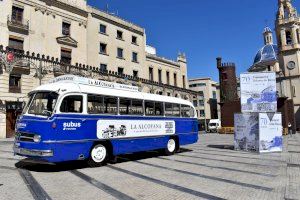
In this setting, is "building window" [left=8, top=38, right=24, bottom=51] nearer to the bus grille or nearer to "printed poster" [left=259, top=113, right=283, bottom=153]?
the bus grille

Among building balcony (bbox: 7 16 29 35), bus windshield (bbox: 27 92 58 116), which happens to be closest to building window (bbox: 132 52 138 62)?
building balcony (bbox: 7 16 29 35)

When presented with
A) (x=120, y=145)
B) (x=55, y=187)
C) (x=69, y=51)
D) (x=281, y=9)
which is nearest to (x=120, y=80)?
(x=69, y=51)

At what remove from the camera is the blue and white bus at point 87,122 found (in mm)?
11086

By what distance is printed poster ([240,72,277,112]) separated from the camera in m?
18.2

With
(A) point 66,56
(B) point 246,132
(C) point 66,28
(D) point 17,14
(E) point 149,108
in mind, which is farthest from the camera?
(C) point 66,28

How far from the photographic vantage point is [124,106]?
14.2 meters

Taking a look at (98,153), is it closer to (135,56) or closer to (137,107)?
(137,107)

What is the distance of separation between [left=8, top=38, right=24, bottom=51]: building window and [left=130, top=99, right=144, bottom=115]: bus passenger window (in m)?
20.9

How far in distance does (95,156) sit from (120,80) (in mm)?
29517

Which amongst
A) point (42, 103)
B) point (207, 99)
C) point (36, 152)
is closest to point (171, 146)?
point (42, 103)

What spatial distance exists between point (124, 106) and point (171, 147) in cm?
466

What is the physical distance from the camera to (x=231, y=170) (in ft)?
38.9

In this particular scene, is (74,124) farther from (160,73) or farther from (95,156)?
(160,73)

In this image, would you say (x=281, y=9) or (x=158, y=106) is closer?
(x=158, y=106)
